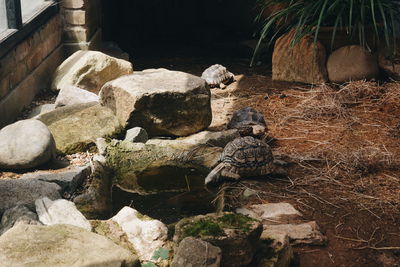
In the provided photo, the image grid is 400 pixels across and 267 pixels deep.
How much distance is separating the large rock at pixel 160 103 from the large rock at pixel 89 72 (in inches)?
44.3

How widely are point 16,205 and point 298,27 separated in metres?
4.00

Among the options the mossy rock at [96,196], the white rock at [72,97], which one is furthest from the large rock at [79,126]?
the mossy rock at [96,196]

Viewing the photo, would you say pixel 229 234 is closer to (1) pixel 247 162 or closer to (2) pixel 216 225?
(2) pixel 216 225

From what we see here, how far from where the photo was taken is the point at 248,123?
18.2 feet

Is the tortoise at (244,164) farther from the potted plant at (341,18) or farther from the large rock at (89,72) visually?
the large rock at (89,72)

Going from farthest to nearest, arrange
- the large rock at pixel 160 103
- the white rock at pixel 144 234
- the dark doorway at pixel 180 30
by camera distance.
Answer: the dark doorway at pixel 180 30, the large rock at pixel 160 103, the white rock at pixel 144 234

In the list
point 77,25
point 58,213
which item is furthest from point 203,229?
point 77,25

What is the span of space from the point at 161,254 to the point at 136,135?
209 centimetres

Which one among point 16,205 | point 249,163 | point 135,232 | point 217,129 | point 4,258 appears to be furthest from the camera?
point 217,129

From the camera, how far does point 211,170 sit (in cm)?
482

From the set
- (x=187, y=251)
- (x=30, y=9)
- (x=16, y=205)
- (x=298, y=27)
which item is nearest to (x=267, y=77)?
(x=298, y=27)

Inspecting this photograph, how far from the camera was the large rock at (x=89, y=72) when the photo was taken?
6.70 metres

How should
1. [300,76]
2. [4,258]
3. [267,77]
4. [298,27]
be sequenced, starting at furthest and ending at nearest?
[267,77]
[300,76]
[298,27]
[4,258]

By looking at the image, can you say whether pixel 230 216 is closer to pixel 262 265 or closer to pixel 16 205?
pixel 262 265
